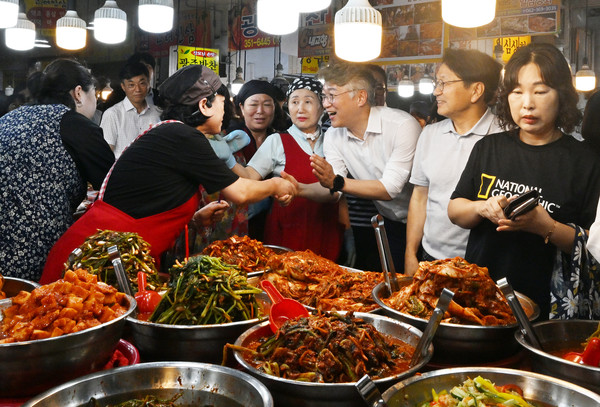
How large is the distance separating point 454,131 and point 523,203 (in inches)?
43.3

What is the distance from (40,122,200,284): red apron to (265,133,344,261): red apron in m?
1.12

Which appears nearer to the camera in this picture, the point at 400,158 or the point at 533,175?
the point at 533,175

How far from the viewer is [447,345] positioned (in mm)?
1614

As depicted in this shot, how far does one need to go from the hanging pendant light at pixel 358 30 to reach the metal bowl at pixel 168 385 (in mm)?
2521

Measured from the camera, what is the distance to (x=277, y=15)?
3.21 m

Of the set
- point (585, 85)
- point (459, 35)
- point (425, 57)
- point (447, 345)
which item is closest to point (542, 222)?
point (447, 345)

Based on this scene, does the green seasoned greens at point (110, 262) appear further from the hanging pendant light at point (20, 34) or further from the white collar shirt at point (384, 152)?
the hanging pendant light at point (20, 34)

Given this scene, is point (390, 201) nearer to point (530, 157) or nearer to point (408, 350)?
point (530, 157)

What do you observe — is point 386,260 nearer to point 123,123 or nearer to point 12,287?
point 12,287

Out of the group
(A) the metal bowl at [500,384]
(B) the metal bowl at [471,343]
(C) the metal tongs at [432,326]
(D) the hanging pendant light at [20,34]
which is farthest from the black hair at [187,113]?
(D) the hanging pendant light at [20,34]

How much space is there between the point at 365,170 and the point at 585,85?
8890mm

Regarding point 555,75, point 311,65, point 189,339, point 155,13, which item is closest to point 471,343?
point 189,339

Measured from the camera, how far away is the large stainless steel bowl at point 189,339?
5.28ft

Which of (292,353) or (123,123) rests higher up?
(123,123)
